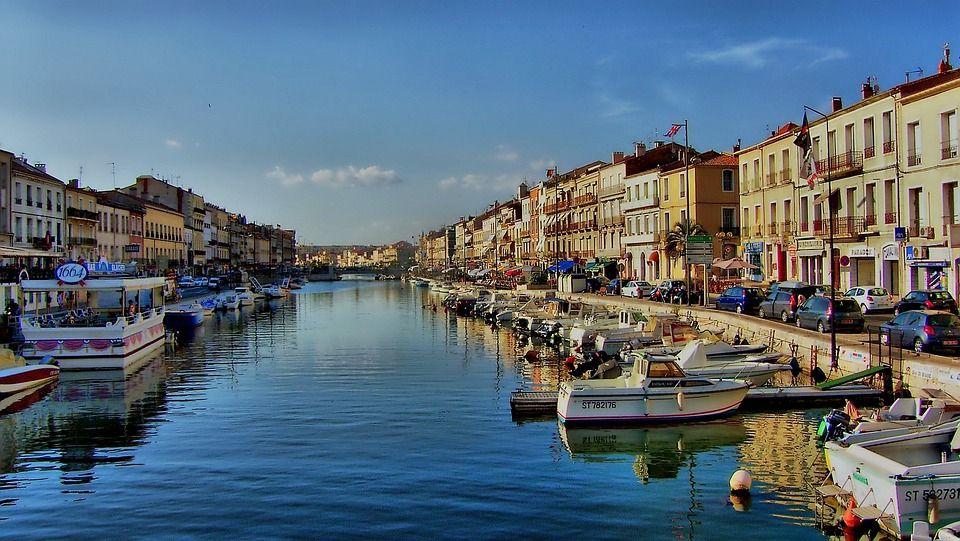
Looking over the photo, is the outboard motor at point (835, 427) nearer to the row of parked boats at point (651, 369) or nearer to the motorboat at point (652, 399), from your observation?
the motorboat at point (652, 399)

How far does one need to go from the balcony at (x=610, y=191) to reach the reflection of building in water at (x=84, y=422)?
5478 centimetres

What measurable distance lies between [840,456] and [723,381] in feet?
31.7

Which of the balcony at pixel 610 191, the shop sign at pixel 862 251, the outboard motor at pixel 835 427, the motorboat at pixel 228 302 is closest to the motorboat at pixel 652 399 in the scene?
the outboard motor at pixel 835 427

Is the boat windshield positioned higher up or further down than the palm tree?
further down

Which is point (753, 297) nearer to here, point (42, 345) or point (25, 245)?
point (42, 345)

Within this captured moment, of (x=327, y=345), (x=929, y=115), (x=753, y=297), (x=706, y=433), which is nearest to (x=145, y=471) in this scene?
(x=706, y=433)

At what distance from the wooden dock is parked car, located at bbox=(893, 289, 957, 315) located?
32.3 ft

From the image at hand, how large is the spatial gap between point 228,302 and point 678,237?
168ft

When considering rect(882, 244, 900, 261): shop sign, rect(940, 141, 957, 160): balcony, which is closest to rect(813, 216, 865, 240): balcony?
rect(882, 244, 900, 261): shop sign

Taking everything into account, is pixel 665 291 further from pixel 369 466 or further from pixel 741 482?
pixel 741 482

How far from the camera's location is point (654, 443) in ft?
71.7

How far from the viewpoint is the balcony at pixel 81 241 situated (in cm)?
6800

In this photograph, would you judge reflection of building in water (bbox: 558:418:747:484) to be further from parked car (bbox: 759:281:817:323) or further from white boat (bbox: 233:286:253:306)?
white boat (bbox: 233:286:253:306)

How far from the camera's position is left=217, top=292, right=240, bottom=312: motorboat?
85713 mm
